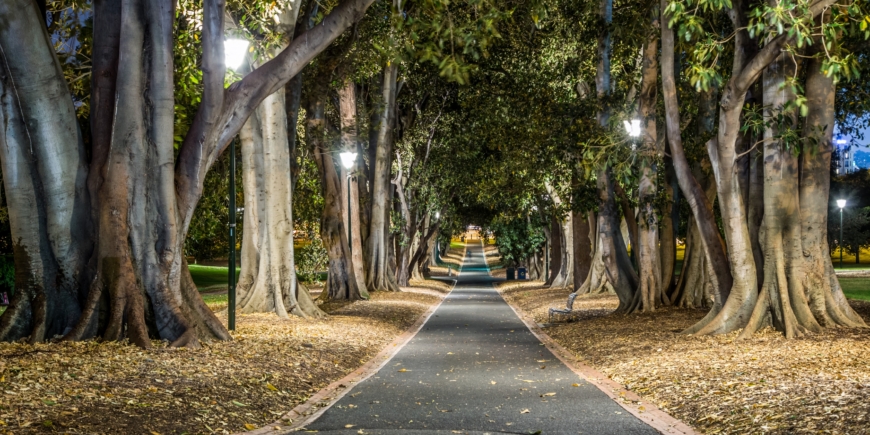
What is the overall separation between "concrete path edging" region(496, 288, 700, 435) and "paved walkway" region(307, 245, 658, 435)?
125mm

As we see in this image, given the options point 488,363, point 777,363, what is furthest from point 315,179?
point 777,363

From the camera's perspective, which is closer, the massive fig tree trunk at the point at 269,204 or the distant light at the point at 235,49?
the distant light at the point at 235,49

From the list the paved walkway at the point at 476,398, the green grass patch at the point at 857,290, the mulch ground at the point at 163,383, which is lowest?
the green grass patch at the point at 857,290

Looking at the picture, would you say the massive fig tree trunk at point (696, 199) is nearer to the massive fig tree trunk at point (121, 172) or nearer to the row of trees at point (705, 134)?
the row of trees at point (705, 134)

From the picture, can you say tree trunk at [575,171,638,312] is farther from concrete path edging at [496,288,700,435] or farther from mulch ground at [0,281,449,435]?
Answer: mulch ground at [0,281,449,435]

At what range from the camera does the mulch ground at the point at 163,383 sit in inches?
291

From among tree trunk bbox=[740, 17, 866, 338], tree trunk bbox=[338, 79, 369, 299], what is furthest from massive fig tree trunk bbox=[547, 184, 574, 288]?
tree trunk bbox=[740, 17, 866, 338]

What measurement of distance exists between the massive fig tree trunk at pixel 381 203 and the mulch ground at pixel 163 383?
19360 mm

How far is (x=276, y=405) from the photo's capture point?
30.6 ft

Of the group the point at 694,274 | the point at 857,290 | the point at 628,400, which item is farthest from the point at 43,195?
the point at 857,290

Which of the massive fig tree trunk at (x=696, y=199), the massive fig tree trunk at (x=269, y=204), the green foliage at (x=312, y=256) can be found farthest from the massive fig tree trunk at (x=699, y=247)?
the green foliage at (x=312, y=256)

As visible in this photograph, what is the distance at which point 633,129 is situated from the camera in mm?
18812

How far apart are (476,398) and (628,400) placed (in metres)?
1.58

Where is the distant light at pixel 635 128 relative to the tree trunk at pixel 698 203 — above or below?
above
